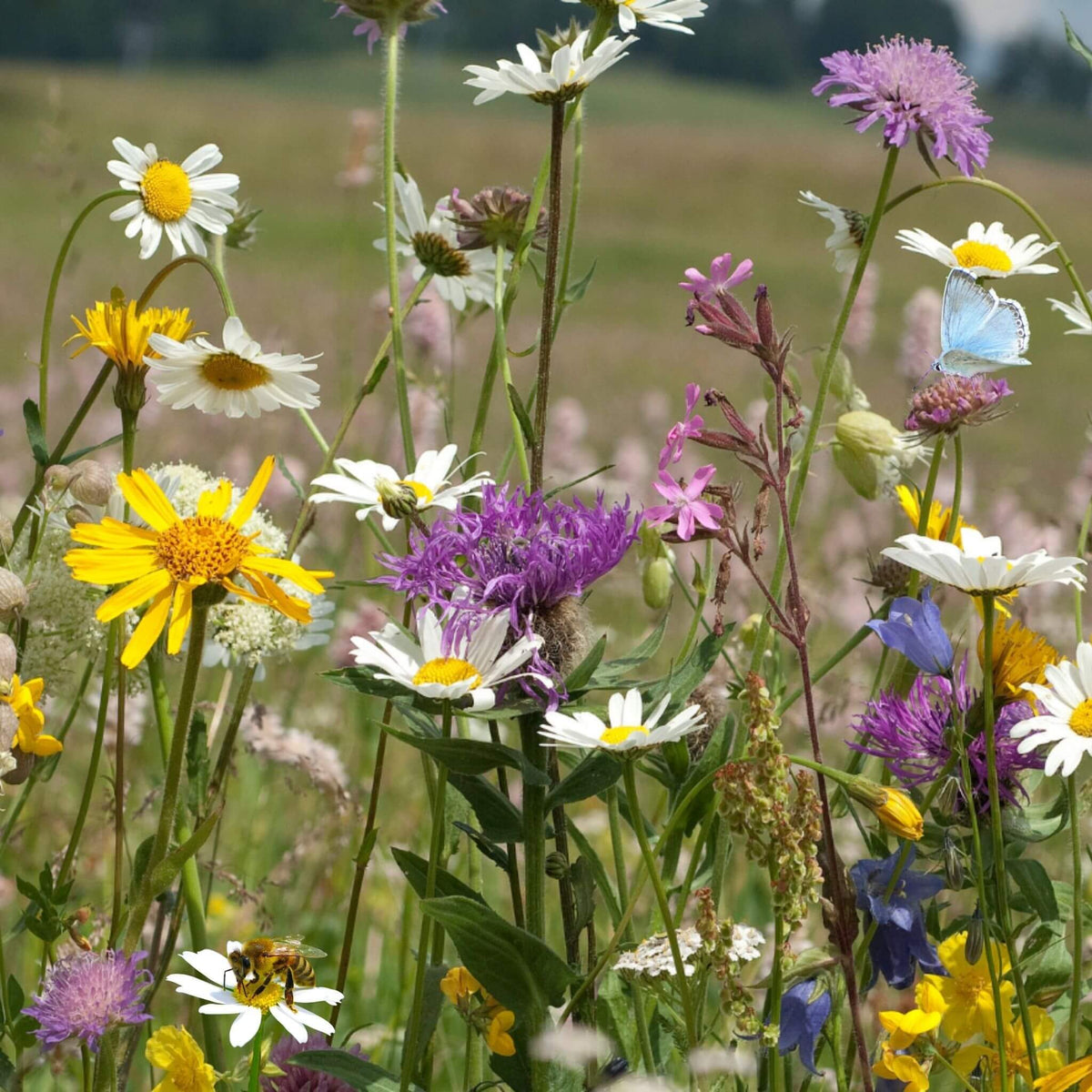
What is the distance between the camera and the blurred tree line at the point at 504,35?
5453 cm

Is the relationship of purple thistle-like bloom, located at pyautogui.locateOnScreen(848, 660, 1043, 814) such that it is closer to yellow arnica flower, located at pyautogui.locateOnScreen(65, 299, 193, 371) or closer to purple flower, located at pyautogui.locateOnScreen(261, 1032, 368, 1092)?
purple flower, located at pyautogui.locateOnScreen(261, 1032, 368, 1092)

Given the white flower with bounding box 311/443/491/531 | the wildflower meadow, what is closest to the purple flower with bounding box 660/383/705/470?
the wildflower meadow

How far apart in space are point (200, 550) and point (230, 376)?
24 centimetres

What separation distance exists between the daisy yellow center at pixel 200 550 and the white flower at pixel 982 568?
0.43 meters

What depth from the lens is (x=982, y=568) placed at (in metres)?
0.92

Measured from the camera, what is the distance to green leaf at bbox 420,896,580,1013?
0.94 m

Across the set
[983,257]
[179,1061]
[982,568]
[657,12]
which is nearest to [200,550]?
[179,1061]

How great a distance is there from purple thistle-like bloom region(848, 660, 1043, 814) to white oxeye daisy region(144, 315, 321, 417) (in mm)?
514

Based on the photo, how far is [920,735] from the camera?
1093 millimetres

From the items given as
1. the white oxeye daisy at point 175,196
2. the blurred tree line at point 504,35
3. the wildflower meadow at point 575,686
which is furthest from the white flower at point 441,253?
the blurred tree line at point 504,35

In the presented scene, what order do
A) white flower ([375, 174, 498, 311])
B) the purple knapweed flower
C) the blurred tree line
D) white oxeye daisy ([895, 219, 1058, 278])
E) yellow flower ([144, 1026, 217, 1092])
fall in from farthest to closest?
the blurred tree line → white flower ([375, 174, 498, 311]) → white oxeye daisy ([895, 219, 1058, 278]) → the purple knapweed flower → yellow flower ([144, 1026, 217, 1092])

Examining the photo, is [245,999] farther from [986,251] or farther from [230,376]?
[986,251]

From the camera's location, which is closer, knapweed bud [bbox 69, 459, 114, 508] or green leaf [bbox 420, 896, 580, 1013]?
green leaf [bbox 420, 896, 580, 1013]

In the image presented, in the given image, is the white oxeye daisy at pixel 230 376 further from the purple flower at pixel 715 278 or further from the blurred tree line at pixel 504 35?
the blurred tree line at pixel 504 35
